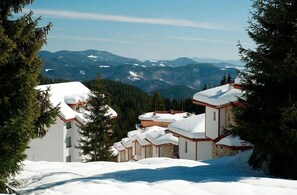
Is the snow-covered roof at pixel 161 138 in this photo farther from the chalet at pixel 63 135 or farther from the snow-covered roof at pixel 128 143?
the snow-covered roof at pixel 128 143

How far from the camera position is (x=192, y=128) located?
3028cm

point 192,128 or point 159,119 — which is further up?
point 192,128

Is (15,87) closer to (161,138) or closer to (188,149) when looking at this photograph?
(188,149)

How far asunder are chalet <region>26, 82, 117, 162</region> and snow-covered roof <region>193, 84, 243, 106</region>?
→ 13401 mm

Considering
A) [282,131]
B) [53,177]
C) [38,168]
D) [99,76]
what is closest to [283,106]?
[282,131]

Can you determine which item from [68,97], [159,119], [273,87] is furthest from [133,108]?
[273,87]

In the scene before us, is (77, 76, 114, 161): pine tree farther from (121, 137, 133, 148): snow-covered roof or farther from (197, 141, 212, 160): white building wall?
(121, 137, 133, 148): snow-covered roof

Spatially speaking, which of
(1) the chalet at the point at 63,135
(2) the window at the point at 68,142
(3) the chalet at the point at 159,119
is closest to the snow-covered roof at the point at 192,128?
(1) the chalet at the point at 63,135

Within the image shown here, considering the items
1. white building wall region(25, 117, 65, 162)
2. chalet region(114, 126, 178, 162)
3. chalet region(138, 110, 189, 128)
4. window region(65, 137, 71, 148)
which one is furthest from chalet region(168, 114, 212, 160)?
chalet region(138, 110, 189, 128)

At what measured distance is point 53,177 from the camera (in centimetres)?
1129

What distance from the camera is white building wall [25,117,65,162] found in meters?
39.9

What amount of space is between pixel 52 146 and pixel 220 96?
2137 centimetres

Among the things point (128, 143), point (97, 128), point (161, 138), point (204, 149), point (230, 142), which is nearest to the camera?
point (230, 142)

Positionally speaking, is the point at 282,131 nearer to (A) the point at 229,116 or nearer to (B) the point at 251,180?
(B) the point at 251,180
